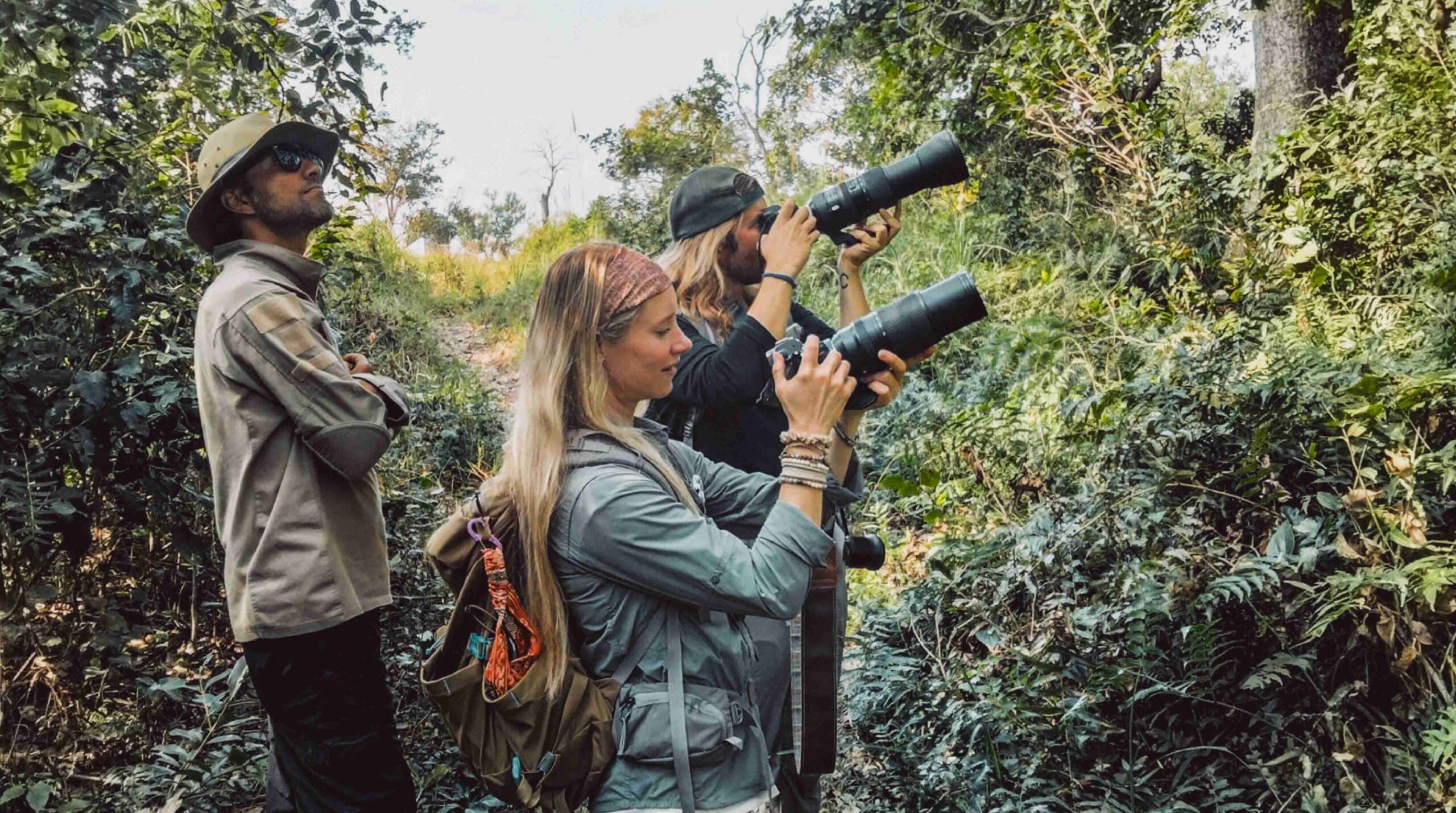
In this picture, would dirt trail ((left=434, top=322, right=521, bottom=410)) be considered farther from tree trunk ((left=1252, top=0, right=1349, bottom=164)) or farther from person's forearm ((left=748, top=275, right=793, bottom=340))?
person's forearm ((left=748, top=275, right=793, bottom=340))

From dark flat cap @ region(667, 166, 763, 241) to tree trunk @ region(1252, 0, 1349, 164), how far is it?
416cm

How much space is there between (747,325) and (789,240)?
276 millimetres

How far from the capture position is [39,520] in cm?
307

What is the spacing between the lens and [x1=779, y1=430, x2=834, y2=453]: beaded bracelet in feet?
5.43

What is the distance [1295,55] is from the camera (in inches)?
225

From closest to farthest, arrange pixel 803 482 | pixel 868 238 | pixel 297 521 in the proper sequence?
pixel 803 482
pixel 297 521
pixel 868 238

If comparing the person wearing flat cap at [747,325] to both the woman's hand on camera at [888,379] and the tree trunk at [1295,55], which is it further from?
the tree trunk at [1295,55]

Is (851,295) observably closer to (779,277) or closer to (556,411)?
(779,277)

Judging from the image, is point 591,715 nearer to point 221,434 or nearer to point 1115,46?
point 221,434

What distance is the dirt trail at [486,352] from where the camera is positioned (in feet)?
32.2

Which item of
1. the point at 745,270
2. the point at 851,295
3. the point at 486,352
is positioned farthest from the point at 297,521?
the point at 486,352

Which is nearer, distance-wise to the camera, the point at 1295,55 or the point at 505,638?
the point at 505,638

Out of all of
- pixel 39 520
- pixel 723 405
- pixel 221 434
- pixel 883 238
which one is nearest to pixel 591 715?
pixel 723 405

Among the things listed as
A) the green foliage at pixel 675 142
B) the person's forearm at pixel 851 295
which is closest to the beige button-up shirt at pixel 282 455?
the person's forearm at pixel 851 295
